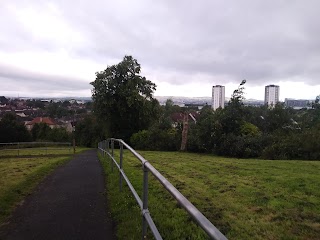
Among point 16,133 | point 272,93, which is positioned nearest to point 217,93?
point 272,93

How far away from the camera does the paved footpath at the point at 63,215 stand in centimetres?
450

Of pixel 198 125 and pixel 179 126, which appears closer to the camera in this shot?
pixel 198 125

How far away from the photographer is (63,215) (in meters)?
5.37

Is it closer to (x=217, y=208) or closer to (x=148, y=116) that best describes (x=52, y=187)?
(x=217, y=208)

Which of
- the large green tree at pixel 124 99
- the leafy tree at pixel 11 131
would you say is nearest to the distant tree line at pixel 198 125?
the large green tree at pixel 124 99

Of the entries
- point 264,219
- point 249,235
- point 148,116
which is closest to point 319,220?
point 264,219

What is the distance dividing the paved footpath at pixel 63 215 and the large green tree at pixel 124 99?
2875cm

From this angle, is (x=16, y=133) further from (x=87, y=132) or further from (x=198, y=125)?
(x=198, y=125)

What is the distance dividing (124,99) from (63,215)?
32.1 metres

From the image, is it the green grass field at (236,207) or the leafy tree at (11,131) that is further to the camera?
the leafy tree at (11,131)

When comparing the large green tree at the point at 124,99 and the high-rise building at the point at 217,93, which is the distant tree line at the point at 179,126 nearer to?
the large green tree at the point at 124,99

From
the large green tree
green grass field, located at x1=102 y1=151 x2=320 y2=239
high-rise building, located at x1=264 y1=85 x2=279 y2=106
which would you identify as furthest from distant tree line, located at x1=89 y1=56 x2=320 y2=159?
high-rise building, located at x1=264 y1=85 x2=279 y2=106

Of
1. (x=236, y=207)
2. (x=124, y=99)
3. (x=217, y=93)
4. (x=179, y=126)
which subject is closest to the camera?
(x=236, y=207)

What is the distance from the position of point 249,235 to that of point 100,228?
2075mm
